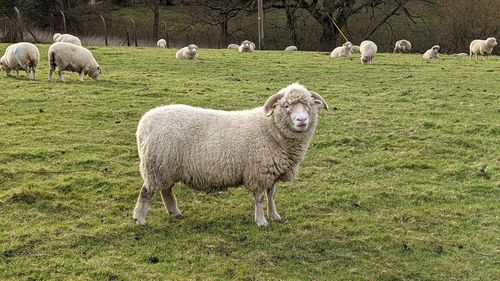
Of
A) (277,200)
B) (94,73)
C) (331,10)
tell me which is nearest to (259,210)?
(277,200)

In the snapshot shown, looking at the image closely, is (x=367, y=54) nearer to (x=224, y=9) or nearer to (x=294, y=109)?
(x=294, y=109)

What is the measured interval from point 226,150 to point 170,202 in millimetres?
928

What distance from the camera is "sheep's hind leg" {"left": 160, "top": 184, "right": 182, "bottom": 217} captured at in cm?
634

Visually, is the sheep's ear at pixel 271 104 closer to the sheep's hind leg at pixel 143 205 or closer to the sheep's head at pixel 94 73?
the sheep's hind leg at pixel 143 205

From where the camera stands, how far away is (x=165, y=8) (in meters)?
55.8

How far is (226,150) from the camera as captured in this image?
609 cm

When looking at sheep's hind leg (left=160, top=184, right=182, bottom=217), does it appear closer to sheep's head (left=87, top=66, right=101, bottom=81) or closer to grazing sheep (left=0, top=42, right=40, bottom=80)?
sheep's head (left=87, top=66, right=101, bottom=81)

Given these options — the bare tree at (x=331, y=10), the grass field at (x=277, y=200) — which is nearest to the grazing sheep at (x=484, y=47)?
the bare tree at (x=331, y=10)

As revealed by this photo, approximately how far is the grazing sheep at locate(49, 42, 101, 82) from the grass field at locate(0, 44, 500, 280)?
5.10ft

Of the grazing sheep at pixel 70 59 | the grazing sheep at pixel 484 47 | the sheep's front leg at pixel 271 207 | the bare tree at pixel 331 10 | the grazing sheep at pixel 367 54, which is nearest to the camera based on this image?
the sheep's front leg at pixel 271 207

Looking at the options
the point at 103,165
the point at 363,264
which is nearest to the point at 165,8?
the point at 103,165

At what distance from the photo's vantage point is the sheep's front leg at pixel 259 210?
20.1 ft

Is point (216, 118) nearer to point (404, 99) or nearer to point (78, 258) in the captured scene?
point (78, 258)

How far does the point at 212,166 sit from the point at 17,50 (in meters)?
10.9
